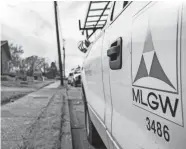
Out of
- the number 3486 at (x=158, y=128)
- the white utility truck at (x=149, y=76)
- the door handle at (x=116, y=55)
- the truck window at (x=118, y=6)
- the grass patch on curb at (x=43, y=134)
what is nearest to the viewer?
the white utility truck at (x=149, y=76)

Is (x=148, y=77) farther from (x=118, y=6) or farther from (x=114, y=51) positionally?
(x=118, y=6)

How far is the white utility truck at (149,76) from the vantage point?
1052 mm

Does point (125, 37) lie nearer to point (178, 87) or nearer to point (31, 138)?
point (178, 87)

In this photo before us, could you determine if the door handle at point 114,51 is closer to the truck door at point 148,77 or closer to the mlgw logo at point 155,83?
the truck door at point 148,77

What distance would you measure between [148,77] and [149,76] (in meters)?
0.01

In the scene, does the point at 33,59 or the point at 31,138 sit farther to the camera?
the point at 33,59

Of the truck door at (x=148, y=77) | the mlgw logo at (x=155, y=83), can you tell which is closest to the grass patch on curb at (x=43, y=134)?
the truck door at (x=148, y=77)

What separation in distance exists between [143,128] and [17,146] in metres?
2.99

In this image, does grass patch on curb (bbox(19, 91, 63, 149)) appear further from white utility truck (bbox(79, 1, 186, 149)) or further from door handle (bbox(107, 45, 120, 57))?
door handle (bbox(107, 45, 120, 57))

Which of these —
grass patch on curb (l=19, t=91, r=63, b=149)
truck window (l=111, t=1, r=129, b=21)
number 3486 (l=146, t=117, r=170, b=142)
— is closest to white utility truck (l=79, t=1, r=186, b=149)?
number 3486 (l=146, t=117, r=170, b=142)

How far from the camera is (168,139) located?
114 centimetres

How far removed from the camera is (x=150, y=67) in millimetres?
1280

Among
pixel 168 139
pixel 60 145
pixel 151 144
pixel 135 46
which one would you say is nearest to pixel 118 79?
pixel 135 46

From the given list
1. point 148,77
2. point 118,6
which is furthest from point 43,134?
point 148,77
